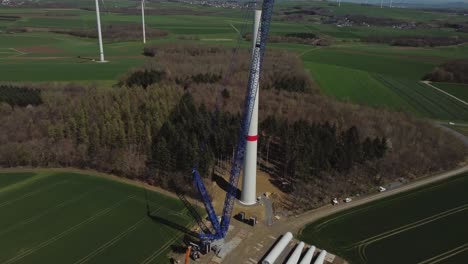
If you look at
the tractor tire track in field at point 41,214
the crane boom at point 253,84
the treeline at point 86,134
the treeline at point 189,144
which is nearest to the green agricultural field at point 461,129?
the treeline at point 189,144

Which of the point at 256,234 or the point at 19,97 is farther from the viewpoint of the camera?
the point at 19,97

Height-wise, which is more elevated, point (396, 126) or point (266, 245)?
point (396, 126)

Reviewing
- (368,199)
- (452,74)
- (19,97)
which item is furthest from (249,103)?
(452,74)

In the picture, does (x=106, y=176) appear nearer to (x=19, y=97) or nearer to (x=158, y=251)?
(x=158, y=251)

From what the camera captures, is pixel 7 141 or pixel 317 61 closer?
pixel 7 141

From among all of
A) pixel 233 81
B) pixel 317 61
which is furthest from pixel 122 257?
pixel 317 61

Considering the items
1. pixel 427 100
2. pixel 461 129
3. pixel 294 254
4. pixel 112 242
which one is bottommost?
pixel 112 242

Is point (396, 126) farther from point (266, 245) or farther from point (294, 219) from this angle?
point (266, 245)
